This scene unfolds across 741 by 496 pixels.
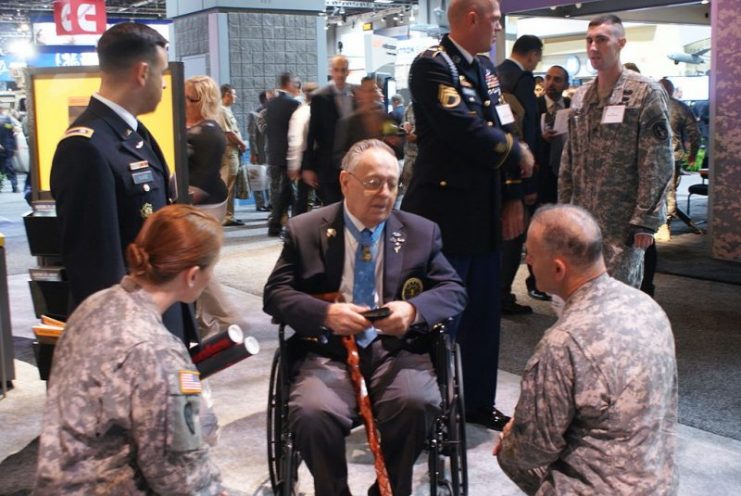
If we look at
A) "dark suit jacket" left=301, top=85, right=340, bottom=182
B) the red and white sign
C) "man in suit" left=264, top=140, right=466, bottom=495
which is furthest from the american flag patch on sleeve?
the red and white sign

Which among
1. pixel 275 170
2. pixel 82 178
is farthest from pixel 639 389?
pixel 275 170

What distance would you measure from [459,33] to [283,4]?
9.16 m

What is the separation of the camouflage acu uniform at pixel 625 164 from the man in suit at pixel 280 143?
4.99 metres

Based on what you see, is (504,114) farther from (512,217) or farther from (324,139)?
(324,139)

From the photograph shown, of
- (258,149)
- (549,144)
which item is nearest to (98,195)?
(549,144)

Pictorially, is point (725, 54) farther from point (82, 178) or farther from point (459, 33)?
point (82, 178)

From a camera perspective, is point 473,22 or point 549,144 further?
point 549,144

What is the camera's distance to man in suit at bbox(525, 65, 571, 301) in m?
6.11

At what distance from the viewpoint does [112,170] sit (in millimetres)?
2375

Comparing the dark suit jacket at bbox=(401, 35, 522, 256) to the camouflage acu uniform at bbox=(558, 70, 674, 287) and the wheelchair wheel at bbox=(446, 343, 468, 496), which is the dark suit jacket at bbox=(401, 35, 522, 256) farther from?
the wheelchair wheel at bbox=(446, 343, 468, 496)

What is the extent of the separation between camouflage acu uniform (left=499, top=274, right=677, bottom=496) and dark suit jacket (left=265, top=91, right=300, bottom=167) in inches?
267

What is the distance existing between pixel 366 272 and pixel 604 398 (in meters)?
1.09

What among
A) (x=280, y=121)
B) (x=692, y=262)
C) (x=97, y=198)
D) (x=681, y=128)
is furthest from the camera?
(x=280, y=121)

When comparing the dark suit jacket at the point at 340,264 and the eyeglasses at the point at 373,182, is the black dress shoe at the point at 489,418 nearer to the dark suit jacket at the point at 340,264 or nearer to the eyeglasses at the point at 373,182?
the dark suit jacket at the point at 340,264
